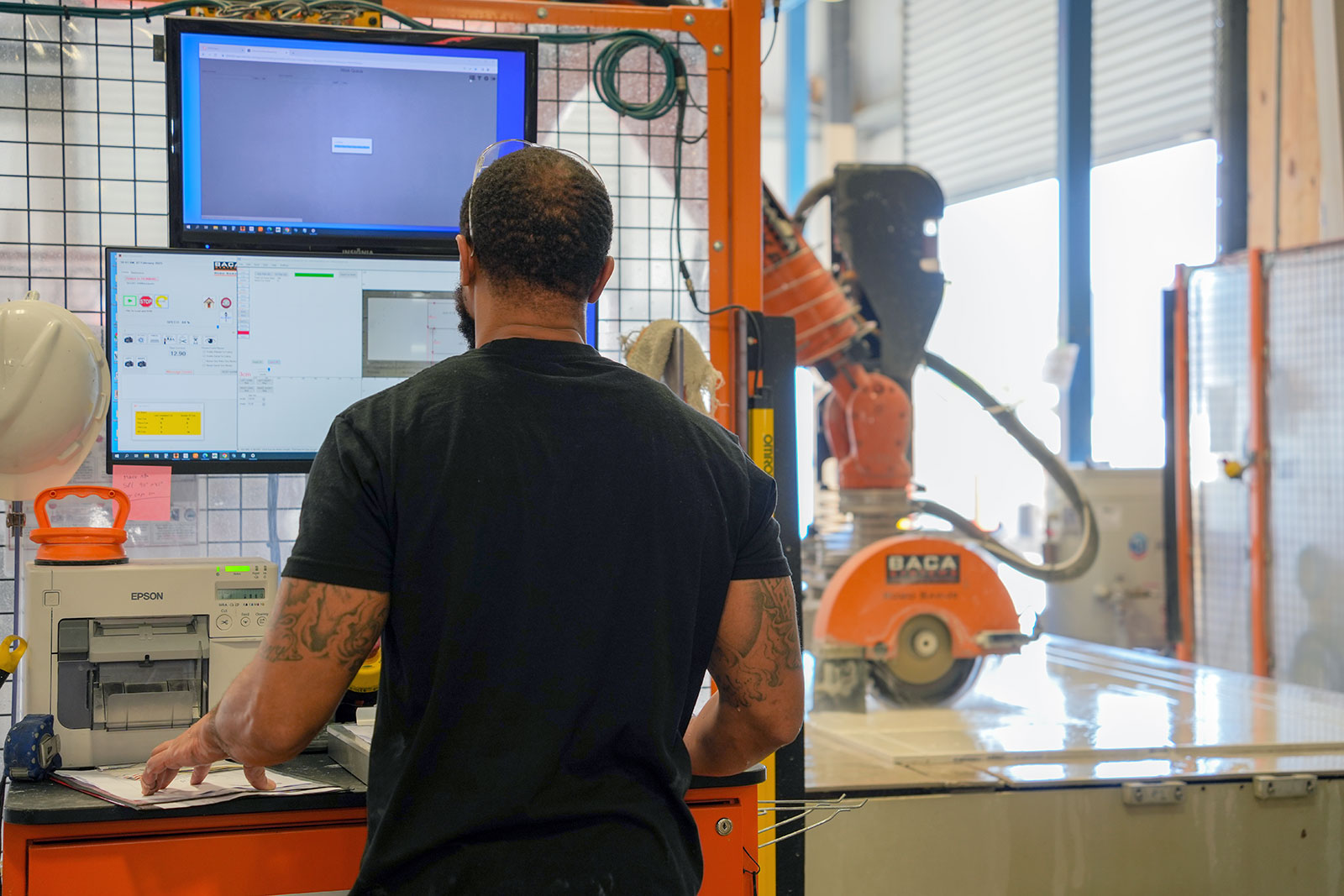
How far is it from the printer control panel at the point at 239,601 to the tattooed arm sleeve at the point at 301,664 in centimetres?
52

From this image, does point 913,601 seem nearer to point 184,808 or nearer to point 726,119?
point 726,119

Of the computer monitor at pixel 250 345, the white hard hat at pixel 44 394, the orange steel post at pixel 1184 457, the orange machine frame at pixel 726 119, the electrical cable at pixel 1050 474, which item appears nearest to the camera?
the white hard hat at pixel 44 394

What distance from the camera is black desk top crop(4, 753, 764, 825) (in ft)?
4.78

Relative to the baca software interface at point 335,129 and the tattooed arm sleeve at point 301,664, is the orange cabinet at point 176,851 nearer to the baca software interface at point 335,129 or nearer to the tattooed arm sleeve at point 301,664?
the tattooed arm sleeve at point 301,664

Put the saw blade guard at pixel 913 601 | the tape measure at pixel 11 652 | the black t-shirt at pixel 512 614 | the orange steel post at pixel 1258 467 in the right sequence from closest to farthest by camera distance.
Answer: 1. the black t-shirt at pixel 512 614
2. the tape measure at pixel 11 652
3. the saw blade guard at pixel 913 601
4. the orange steel post at pixel 1258 467

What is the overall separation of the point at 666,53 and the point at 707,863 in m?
1.61

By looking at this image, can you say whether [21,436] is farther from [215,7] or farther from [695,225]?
[695,225]

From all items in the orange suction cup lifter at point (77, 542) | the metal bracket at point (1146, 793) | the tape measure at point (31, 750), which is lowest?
the metal bracket at point (1146, 793)

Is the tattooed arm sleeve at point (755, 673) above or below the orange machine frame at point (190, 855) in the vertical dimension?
above

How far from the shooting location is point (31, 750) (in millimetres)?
1586

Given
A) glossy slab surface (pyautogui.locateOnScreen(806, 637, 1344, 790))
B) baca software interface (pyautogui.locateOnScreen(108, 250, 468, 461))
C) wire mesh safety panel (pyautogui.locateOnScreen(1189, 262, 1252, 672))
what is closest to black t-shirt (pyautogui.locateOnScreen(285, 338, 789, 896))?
baca software interface (pyautogui.locateOnScreen(108, 250, 468, 461))

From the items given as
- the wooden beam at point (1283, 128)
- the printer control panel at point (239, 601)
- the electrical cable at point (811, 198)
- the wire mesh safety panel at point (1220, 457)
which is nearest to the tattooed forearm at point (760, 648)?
the printer control panel at point (239, 601)

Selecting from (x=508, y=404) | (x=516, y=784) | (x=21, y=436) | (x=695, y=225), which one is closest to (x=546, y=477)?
(x=508, y=404)

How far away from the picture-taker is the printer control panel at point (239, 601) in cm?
177
